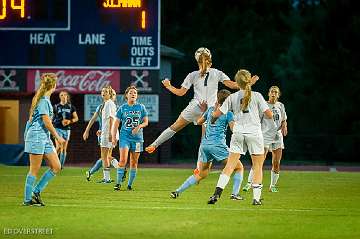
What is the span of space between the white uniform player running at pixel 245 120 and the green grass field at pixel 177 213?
698 mm

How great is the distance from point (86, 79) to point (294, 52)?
19.7m

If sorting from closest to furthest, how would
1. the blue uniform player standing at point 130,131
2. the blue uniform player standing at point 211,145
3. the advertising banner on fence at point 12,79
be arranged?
the blue uniform player standing at point 211,145
the blue uniform player standing at point 130,131
the advertising banner on fence at point 12,79

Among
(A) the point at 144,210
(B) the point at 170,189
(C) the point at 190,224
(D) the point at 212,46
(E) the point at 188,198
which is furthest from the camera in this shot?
(D) the point at 212,46

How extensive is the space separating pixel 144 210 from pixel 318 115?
3180cm

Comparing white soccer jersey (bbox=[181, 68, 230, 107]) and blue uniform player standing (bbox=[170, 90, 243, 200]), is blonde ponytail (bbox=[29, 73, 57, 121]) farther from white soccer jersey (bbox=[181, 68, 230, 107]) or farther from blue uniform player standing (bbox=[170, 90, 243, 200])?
white soccer jersey (bbox=[181, 68, 230, 107])

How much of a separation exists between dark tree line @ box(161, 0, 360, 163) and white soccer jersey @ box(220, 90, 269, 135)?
2358 cm

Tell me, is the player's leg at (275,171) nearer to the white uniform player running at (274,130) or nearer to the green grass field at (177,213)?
the white uniform player running at (274,130)

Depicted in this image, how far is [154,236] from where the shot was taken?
11945mm

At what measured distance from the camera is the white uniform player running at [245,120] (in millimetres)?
15375

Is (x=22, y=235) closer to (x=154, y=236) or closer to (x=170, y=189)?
(x=154, y=236)

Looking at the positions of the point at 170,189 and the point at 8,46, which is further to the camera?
the point at 8,46

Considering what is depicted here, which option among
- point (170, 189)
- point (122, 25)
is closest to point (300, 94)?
point (122, 25)

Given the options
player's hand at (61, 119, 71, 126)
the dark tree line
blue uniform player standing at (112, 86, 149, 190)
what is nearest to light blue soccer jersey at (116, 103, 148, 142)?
blue uniform player standing at (112, 86, 149, 190)

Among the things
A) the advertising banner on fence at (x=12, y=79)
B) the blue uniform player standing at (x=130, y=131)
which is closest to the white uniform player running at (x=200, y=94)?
the blue uniform player standing at (x=130, y=131)
